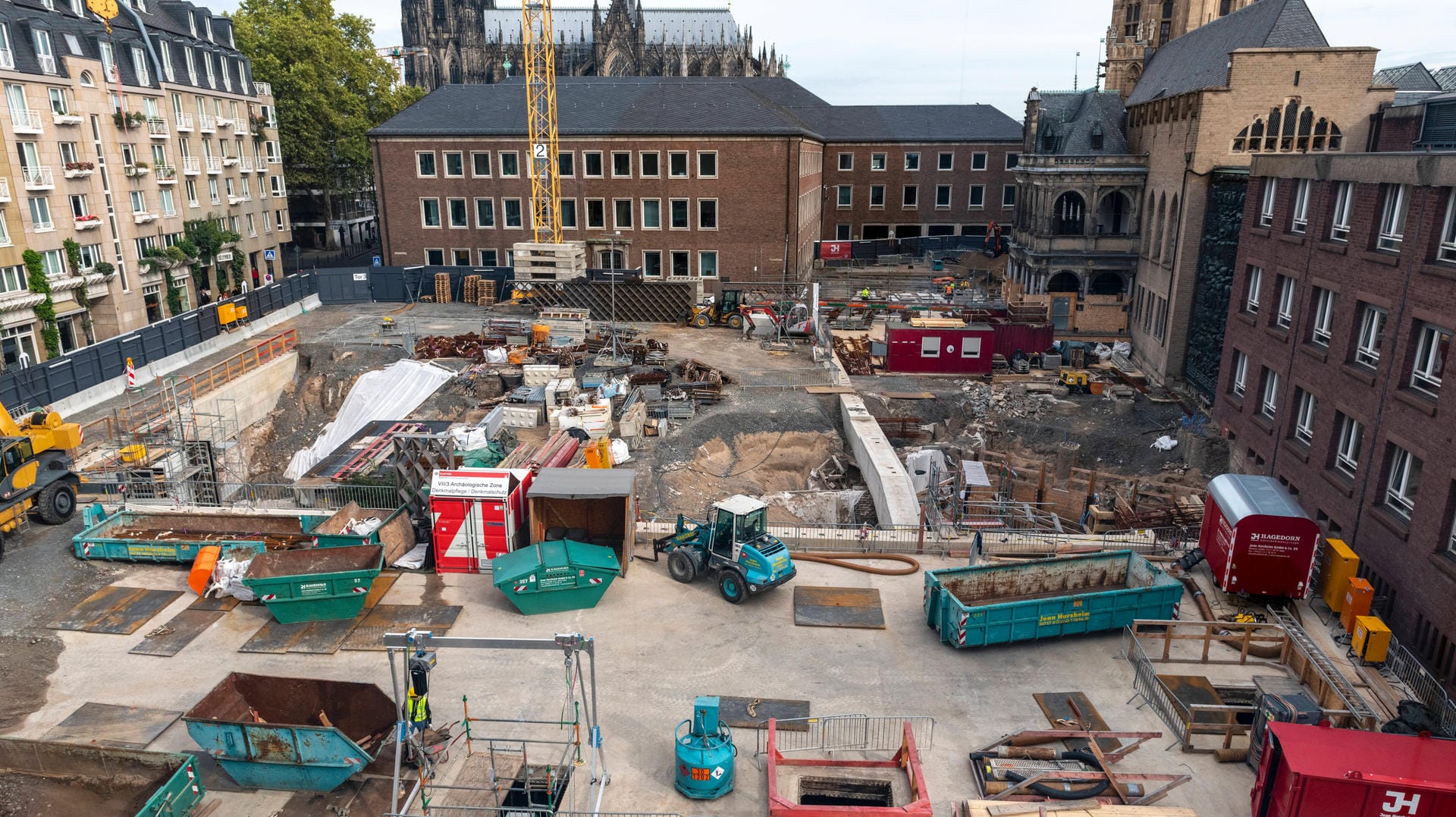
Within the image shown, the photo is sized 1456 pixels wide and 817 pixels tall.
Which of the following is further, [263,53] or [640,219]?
[263,53]

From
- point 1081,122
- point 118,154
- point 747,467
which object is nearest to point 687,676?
point 747,467

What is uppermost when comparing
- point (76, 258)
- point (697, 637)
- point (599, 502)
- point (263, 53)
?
point (263, 53)

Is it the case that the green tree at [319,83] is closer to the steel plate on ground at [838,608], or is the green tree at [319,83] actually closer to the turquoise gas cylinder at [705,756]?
the steel plate on ground at [838,608]

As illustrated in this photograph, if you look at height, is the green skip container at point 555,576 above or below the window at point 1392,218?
below

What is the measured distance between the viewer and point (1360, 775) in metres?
11.2

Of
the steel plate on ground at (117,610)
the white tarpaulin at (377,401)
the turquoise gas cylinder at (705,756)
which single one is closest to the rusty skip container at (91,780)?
the steel plate on ground at (117,610)

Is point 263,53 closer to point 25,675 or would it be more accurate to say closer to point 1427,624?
point 25,675

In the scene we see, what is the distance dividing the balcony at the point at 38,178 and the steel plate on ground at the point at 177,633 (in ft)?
104

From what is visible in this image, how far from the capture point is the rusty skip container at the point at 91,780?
506 inches

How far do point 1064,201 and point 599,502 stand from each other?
40878mm

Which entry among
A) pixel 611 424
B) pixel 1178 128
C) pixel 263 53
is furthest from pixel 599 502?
pixel 263 53

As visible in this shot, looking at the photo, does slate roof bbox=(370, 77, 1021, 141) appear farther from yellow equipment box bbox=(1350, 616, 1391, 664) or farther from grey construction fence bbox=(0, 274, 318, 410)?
yellow equipment box bbox=(1350, 616, 1391, 664)

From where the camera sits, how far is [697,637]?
17.8m

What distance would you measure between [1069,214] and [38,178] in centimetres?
5242
